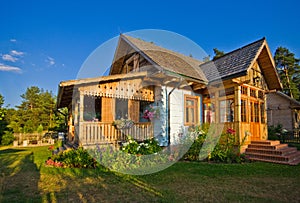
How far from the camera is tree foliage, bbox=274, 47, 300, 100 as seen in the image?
85.2 feet

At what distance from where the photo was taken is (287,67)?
27.1 m

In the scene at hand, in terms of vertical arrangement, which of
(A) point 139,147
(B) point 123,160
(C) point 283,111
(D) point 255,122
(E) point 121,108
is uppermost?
(E) point 121,108

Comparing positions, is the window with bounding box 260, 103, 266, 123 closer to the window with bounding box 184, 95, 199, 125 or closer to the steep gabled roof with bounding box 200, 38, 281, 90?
the steep gabled roof with bounding box 200, 38, 281, 90

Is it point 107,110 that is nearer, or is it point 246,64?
point 246,64

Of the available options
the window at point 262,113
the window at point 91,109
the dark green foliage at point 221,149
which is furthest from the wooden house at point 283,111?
the window at point 91,109

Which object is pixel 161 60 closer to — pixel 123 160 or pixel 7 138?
pixel 123 160

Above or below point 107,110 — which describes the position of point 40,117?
below

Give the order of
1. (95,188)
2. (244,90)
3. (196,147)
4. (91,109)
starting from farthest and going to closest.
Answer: (91,109), (244,90), (196,147), (95,188)

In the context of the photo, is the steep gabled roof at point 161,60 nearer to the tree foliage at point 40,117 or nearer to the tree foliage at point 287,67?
the tree foliage at point 40,117

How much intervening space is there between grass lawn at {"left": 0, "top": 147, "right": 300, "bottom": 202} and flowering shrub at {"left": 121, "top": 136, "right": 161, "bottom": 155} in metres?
1.39

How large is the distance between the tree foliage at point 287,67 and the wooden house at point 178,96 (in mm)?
19043

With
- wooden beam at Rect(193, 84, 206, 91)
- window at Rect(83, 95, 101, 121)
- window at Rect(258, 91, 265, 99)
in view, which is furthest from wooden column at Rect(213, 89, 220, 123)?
window at Rect(83, 95, 101, 121)

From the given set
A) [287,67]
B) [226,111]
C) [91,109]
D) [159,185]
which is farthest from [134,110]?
[287,67]

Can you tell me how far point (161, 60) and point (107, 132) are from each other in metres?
4.23
